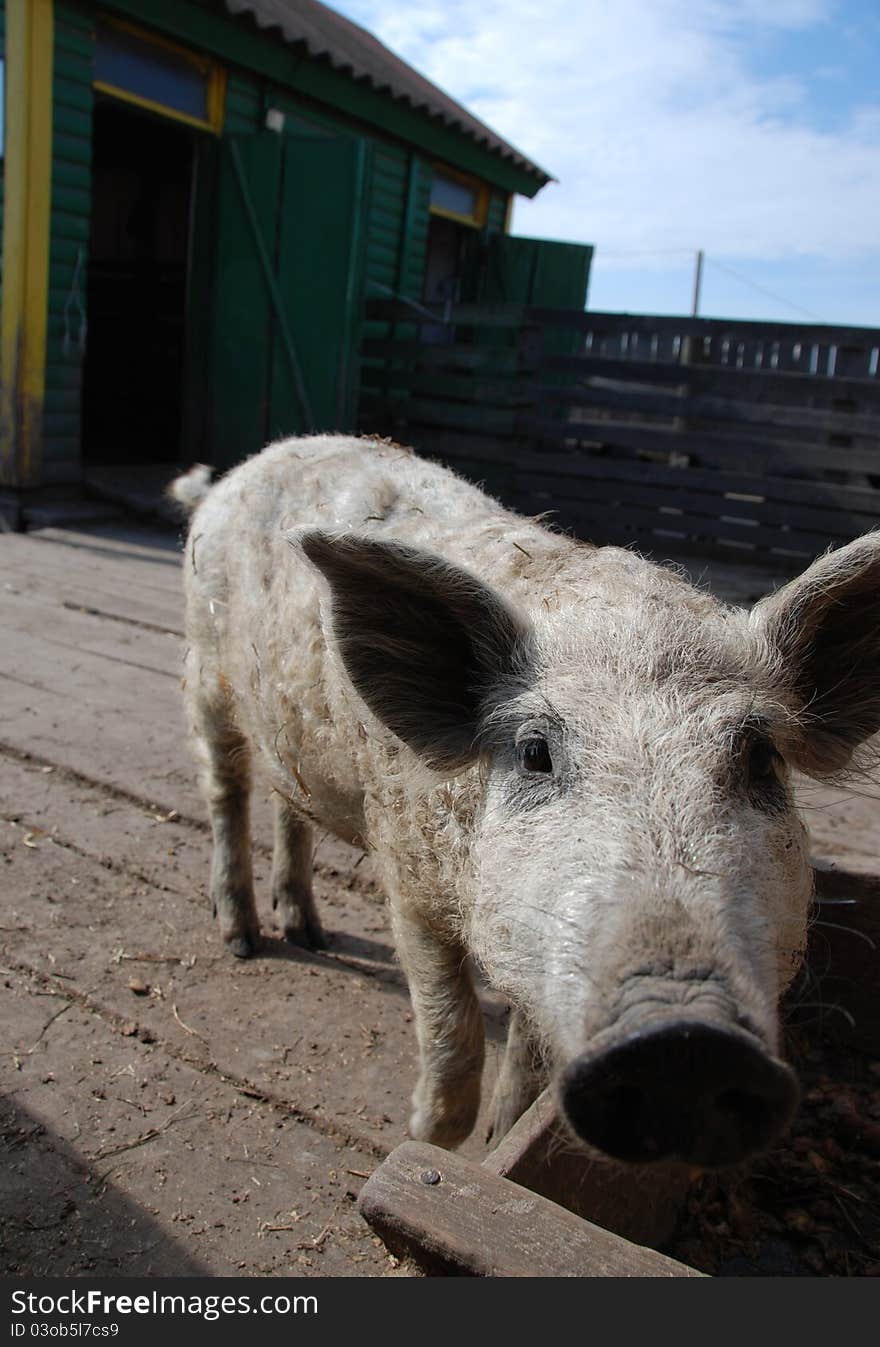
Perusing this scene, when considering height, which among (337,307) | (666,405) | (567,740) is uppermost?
(337,307)

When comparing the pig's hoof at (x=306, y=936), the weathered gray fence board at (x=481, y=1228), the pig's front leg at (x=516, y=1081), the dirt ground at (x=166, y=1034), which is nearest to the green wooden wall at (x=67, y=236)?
the dirt ground at (x=166, y=1034)

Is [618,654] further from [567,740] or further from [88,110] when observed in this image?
[88,110]

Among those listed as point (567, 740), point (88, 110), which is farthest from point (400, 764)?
point (88, 110)

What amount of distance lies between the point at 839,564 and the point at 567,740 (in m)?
0.64

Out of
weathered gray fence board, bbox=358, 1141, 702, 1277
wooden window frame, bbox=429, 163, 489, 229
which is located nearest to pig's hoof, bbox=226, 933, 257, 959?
weathered gray fence board, bbox=358, 1141, 702, 1277

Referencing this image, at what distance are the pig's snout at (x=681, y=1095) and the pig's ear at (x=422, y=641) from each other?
0.80 meters

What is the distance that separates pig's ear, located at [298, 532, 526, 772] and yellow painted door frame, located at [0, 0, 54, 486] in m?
7.55

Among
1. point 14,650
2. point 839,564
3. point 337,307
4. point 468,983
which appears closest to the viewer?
point 839,564

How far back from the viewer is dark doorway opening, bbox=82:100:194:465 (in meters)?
13.2

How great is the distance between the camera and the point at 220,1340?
5.21 ft

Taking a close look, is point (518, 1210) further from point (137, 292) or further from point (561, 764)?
point (137, 292)

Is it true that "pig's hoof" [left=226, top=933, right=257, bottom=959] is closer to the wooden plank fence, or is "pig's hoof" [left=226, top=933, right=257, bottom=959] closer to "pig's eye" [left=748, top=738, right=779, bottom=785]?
"pig's eye" [left=748, top=738, right=779, bottom=785]

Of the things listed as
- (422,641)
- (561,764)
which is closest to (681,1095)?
(561,764)

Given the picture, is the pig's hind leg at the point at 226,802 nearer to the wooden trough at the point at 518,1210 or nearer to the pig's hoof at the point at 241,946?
the pig's hoof at the point at 241,946
